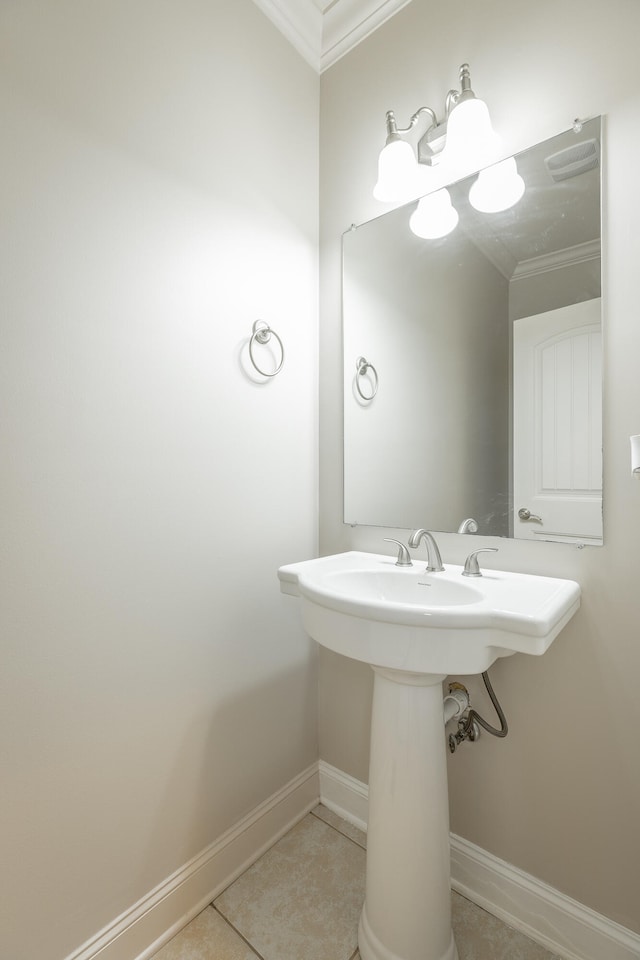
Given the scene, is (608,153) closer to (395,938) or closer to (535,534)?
(535,534)

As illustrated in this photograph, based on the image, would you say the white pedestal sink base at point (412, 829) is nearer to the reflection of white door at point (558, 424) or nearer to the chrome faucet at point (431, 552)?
the chrome faucet at point (431, 552)

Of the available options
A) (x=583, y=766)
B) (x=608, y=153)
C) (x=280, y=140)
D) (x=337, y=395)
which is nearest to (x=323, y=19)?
(x=280, y=140)

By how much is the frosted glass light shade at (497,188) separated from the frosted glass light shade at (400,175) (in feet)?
0.54

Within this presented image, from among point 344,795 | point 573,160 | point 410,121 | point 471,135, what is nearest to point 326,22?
point 410,121

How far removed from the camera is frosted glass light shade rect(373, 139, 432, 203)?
48.8 inches

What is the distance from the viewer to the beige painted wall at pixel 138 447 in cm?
87

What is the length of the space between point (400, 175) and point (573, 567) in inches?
44.6

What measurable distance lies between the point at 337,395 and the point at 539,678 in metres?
1.01

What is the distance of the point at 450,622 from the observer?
2.65 ft

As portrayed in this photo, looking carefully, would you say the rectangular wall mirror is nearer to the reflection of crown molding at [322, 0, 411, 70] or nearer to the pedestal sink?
the pedestal sink

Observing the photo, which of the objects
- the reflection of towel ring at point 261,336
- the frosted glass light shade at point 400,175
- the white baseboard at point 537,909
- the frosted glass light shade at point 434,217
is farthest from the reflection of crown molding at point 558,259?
the white baseboard at point 537,909

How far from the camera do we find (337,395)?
1.53 metres

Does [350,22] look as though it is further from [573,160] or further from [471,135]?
[573,160]

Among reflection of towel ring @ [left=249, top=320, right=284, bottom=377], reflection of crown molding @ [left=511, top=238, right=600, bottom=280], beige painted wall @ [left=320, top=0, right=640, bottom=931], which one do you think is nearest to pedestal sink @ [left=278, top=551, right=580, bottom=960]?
beige painted wall @ [left=320, top=0, right=640, bottom=931]
